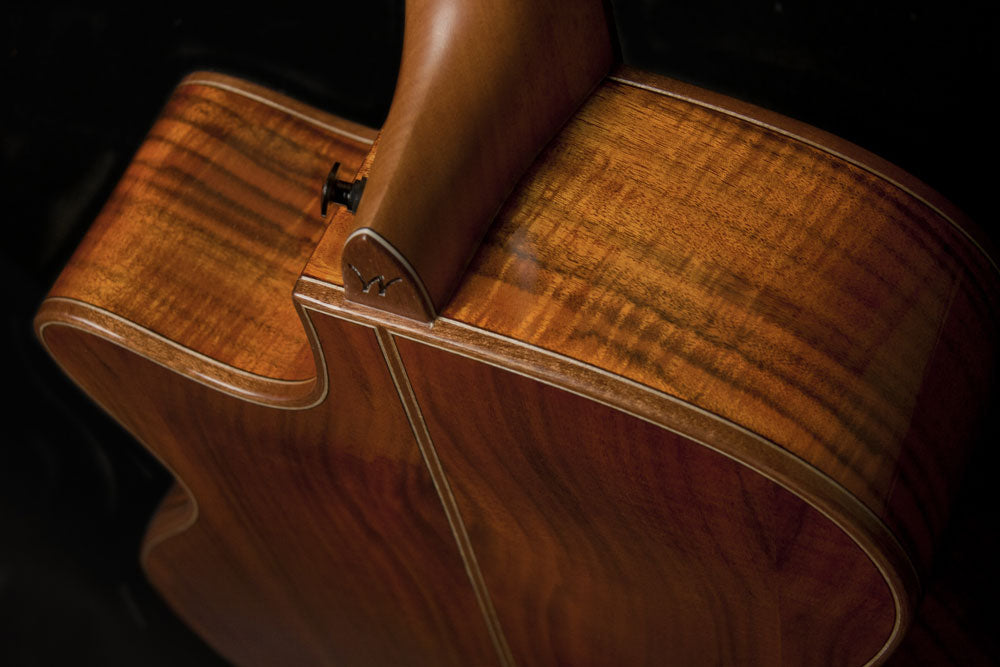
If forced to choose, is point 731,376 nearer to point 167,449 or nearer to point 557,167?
point 557,167

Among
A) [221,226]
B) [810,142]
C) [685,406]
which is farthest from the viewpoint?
[221,226]

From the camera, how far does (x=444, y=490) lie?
0.82m

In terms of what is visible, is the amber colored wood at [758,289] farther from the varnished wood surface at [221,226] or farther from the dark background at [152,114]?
the dark background at [152,114]

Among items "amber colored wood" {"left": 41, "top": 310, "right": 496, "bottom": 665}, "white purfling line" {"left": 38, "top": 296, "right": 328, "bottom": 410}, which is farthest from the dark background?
"white purfling line" {"left": 38, "top": 296, "right": 328, "bottom": 410}

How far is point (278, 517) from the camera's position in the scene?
3.16 ft

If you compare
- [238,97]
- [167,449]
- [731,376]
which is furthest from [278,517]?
[731,376]

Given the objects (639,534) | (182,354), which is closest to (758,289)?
(639,534)

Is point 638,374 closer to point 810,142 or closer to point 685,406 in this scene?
point 685,406

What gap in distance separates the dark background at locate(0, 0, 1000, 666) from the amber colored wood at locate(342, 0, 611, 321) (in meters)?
0.57

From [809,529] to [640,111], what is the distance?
1.01ft

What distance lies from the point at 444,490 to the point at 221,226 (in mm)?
290

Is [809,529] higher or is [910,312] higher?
[910,312]

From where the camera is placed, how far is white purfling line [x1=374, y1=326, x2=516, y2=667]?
706 millimetres

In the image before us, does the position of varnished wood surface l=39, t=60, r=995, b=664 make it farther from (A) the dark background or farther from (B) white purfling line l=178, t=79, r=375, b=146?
(A) the dark background
